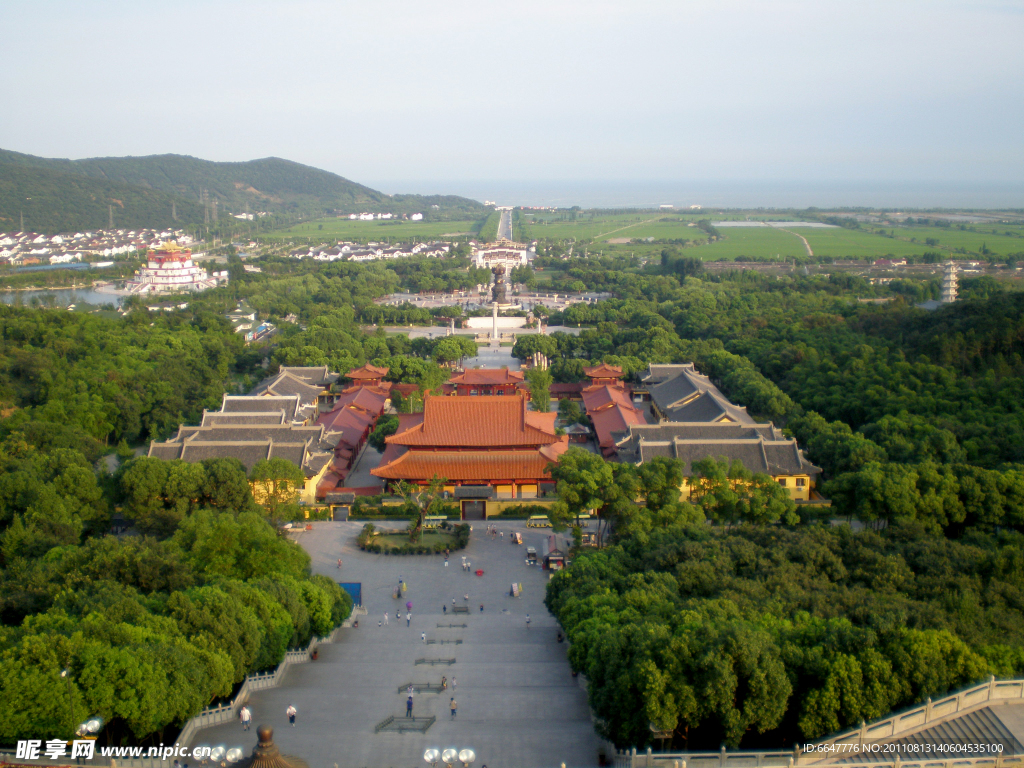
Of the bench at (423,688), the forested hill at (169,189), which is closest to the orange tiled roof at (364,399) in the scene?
the bench at (423,688)

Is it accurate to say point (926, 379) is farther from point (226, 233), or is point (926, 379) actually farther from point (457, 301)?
point (226, 233)

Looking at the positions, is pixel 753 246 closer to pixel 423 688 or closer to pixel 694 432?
pixel 694 432

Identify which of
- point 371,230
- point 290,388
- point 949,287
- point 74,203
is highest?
point 74,203

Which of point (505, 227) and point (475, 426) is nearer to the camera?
point (475, 426)

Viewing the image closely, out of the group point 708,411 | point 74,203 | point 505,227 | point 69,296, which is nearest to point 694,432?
point 708,411

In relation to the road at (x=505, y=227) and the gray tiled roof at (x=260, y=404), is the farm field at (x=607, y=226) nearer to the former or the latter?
the road at (x=505, y=227)

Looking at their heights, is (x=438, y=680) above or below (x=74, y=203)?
below

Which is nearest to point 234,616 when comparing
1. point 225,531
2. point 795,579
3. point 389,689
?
point 389,689

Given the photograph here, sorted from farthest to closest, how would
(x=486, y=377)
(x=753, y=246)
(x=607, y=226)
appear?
1. (x=607, y=226)
2. (x=753, y=246)
3. (x=486, y=377)
